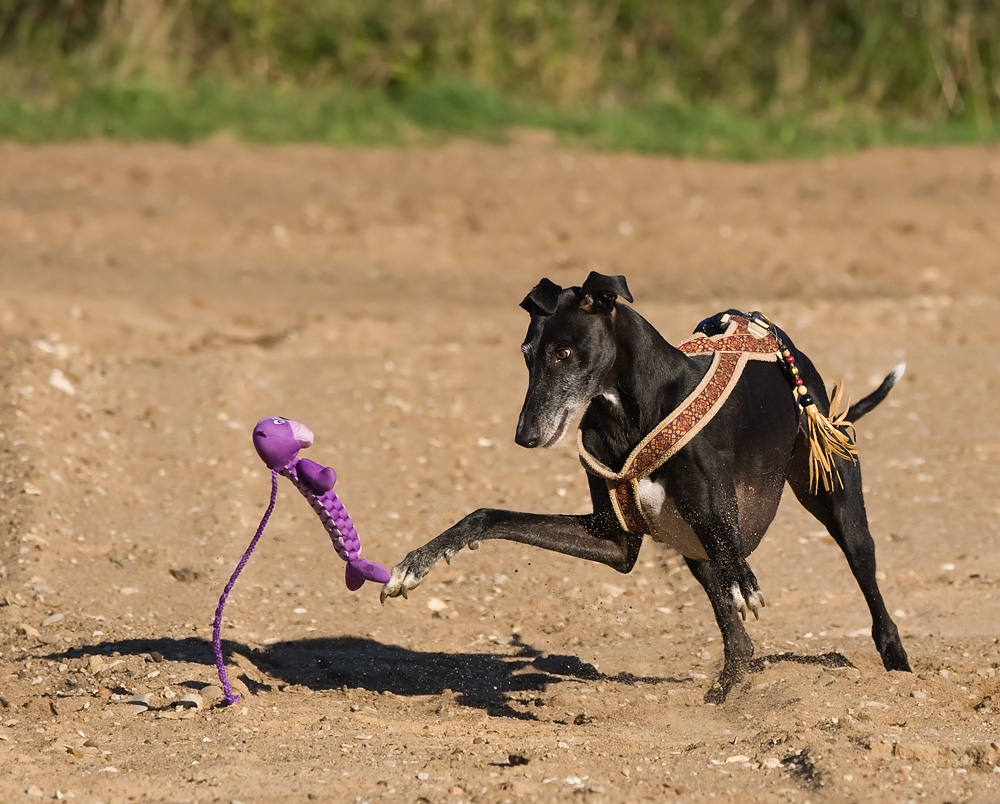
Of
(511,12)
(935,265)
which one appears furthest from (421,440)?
(511,12)

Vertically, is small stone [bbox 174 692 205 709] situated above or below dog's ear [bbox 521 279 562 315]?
below

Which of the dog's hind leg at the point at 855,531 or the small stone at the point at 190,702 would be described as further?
the dog's hind leg at the point at 855,531

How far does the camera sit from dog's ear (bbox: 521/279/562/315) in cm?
508

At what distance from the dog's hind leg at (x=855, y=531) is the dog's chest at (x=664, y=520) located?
69 centimetres

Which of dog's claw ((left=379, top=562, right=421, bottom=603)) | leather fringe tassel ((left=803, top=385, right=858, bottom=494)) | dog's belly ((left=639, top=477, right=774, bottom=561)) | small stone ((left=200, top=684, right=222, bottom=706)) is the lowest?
small stone ((left=200, top=684, right=222, bottom=706))

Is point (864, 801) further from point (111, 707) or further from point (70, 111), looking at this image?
point (70, 111)

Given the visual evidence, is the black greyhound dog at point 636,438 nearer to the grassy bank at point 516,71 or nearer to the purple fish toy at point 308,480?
the purple fish toy at point 308,480

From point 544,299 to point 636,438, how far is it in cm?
59

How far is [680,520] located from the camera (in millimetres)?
5430

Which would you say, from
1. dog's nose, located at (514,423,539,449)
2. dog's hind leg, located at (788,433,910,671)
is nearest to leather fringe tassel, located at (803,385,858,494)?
dog's hind leg, located at (788,433,910,671)

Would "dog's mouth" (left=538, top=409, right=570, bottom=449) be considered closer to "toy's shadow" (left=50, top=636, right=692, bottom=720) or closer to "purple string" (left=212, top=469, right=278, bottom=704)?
"purple string" (left=212, top=469, right=278, bottom=704)

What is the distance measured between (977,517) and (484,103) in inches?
392

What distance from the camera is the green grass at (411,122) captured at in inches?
631

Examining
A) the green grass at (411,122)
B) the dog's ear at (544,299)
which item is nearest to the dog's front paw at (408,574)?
the dog's ear at (544,299)
